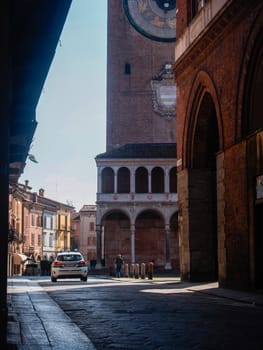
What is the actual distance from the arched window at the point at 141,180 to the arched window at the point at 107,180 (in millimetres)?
2177

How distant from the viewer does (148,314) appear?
1045cm

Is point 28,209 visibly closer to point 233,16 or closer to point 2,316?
point 233,16

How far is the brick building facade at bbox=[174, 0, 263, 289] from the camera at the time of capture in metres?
17.7

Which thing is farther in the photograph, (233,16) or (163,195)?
(163,195)


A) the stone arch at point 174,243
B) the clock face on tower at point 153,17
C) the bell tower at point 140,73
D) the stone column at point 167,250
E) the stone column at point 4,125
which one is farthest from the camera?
the clock face on tower at point 153,17

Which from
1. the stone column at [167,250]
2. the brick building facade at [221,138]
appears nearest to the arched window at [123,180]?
the stone column at [167,250]

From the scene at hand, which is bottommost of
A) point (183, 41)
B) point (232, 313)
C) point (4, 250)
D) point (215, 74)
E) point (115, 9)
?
point (232, 313)

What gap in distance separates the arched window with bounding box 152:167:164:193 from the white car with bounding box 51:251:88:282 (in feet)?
A: 94.2

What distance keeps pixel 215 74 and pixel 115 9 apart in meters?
39.7

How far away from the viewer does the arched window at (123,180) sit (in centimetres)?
5666

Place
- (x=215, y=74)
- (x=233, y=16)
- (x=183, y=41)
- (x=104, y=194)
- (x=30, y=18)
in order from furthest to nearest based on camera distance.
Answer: (x=104, y=194), (x=183, y=41), (x=215, y=74), (x=233, y=16), (x=30, y=18)

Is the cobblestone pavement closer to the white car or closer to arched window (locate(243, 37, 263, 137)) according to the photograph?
arched window (locate(243, 37, 263, 137))

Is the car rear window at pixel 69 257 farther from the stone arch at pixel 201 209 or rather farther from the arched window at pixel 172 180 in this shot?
the arched window at pixel 172 180

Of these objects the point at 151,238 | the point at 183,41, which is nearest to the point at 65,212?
the point at 151,238
